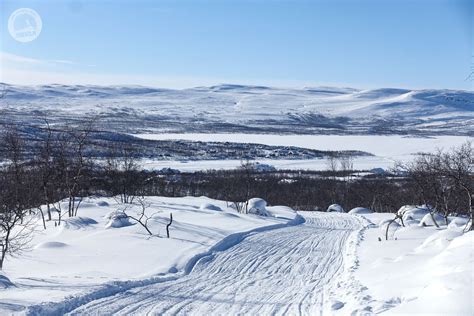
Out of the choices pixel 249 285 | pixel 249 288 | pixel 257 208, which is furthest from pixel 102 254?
pixel 257 208

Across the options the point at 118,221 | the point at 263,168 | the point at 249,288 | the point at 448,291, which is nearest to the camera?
the point at 448,291

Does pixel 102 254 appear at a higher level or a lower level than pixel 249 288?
lower

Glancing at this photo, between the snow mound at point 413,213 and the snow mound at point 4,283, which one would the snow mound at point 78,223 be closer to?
the snow mound at point 4,283

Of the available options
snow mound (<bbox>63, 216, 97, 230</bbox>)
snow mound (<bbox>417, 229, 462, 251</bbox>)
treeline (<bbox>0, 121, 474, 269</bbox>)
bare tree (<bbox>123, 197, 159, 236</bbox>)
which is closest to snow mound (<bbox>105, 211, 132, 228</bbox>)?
bare tree (<bbox>123, 197, 159, 236</bbox>)

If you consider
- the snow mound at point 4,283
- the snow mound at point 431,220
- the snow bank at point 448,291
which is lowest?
the snow mound at point 431,220

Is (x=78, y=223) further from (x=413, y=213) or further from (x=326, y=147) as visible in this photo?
(x=326, y=147)

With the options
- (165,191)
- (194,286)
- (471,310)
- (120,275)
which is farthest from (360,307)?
(165,191)

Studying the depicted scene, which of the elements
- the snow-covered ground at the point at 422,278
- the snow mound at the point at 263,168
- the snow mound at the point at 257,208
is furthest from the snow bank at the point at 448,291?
the snow mound at the point at 263,168
